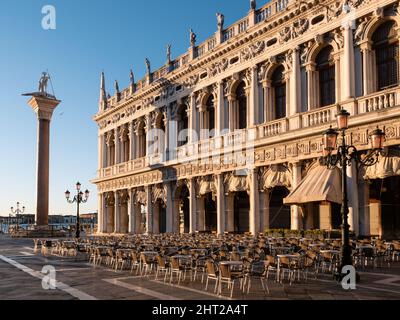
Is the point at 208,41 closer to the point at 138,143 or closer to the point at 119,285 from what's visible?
the point at 138,143

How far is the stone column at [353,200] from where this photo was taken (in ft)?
70.8

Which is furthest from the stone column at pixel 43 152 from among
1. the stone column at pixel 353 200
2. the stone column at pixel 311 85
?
the stone column at pixel 353 200

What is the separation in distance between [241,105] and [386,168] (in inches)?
487

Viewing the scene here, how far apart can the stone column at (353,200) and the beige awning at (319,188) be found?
20.3 inches

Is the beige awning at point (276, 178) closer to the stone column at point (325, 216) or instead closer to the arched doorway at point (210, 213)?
the stone column at point (325, 216)

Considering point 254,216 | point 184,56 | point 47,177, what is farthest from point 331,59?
point 47,177

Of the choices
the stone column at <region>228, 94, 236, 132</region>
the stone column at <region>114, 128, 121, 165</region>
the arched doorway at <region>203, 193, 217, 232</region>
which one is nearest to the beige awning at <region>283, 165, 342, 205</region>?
the stone column at <region>228, 94, 236, 132</region>

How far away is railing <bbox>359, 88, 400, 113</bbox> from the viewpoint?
1995 cm

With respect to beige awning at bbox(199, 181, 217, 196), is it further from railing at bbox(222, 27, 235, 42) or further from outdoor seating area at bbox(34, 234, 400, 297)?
outdoor seating area at bbox(34, 234, 400, 297)

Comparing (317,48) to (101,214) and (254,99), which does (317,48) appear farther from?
(101,214)

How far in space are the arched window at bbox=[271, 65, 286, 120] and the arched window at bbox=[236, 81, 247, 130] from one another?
2746mm
